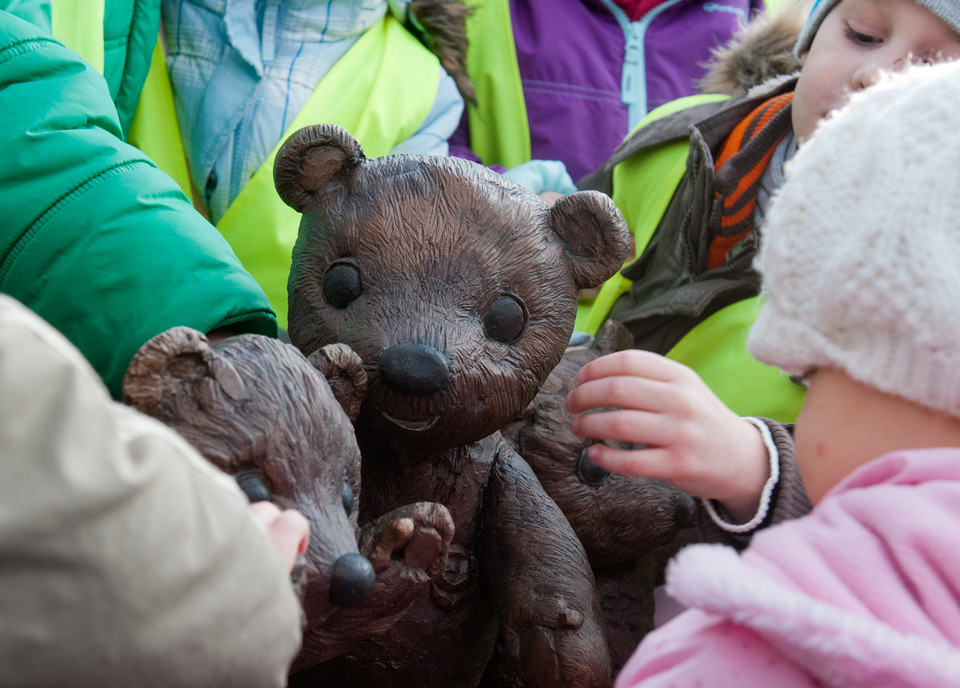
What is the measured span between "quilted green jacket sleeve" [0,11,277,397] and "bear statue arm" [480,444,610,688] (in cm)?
35

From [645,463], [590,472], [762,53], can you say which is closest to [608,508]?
[590,472]

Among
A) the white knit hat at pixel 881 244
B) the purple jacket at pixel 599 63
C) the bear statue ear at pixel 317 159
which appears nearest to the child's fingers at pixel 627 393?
the white knit hat at pixel 881 244

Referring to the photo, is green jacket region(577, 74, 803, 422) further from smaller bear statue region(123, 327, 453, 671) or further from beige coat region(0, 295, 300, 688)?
beige coat region(0, 295, 300, 688)

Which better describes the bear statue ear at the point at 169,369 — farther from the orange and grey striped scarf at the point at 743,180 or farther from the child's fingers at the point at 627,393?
the orange and grey striped scarf at the point at 743,180

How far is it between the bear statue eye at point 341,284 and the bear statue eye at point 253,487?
25cm

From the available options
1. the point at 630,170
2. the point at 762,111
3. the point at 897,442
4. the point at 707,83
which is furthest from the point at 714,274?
the point at 897,442

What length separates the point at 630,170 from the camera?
5.87 ft

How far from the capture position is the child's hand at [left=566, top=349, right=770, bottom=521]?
0.89 meters

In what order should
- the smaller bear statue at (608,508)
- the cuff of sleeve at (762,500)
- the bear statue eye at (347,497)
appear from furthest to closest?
the smaller bear statue at (608,508), the cuff of sleeve at (762,500), the bear statue eye at (347,497)

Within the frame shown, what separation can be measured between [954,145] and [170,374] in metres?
0.55

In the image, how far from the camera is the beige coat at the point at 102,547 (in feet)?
1.34

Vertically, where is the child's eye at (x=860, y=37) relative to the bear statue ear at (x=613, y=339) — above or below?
above

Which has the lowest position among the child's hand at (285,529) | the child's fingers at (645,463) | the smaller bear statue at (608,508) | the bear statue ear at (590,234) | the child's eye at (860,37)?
the smaller bear statue at (608,508)

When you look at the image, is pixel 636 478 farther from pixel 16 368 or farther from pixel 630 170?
pixel 630 170
